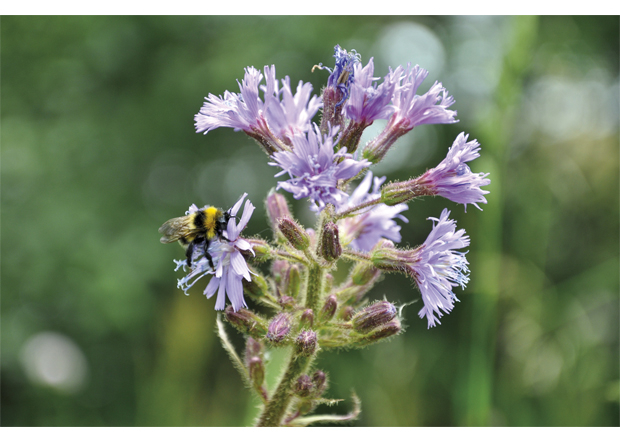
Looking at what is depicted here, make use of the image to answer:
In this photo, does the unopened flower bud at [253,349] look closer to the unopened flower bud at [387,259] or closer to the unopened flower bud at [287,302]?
the unopened flower bud at [287,302]

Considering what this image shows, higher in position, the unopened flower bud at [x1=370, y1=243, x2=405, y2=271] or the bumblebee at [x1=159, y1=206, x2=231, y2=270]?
the bumblebee at [x1=159, y1=206, x2=231, y2=270]

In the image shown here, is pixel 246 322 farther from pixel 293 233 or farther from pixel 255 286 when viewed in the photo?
pixel 293 233

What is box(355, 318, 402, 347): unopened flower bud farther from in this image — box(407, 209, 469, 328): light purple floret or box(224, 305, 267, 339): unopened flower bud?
box(224, 305, 267, 339): unopened flower bud

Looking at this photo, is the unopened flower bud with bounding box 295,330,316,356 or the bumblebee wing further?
the bumblebee wing

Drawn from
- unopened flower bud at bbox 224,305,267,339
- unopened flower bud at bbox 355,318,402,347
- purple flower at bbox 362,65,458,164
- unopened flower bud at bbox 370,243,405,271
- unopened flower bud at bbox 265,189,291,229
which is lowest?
unopened flower bud at bbox 355,318,402,347

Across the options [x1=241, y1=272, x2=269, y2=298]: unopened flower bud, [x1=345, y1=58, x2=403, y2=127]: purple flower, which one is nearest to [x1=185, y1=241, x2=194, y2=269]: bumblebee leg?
[x1=241, y1=272, x2=269, y2=298]: unopened flower bud

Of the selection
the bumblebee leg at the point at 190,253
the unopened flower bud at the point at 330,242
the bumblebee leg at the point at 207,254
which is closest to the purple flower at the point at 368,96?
the unopened flower bud at the point at 330,242

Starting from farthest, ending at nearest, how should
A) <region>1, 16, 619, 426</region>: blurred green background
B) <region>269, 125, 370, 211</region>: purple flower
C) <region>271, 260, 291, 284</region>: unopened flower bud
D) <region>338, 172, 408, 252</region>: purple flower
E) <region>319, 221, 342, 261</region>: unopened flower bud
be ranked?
<region>1, 16, 619, 426</region>: blurred green background < <region>338, 172, 408, 252</region>: purple flower < <region>271, 260, 291, 284</region>: unopened flower bud < <region>319, 221, 342, 261</region>: unopened flower bud < <region>269, 125, 370, 211</region>: purple flower

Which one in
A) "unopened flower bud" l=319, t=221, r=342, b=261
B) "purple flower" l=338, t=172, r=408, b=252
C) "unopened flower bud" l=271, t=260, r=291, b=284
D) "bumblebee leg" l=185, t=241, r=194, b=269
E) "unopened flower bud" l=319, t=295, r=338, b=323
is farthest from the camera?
"purple flower" l=338, t=172, r=408, b=252
